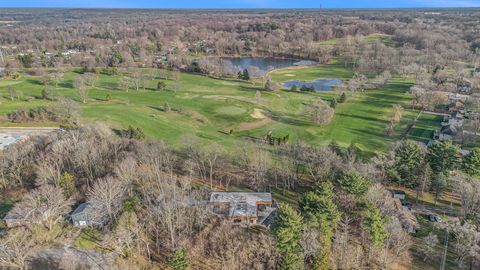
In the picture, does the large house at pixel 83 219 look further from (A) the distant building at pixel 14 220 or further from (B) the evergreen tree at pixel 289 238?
(B) the evergreen tree at pixel 289 238

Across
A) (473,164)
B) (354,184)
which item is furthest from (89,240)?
(473,164)

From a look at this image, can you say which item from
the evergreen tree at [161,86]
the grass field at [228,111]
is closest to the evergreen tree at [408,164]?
the grass field at [228,111]

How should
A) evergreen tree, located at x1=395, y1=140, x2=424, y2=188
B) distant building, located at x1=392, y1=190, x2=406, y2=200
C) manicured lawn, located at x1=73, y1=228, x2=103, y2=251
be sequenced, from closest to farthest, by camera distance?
manicured lawn, located at x1=73, y1=228, x2=103, y2=251 → distant building, located at x1=392, y1=190, x2=406, y2=200 → evergreen tree, located at x1=395, y1=140, x2=424, y2=188

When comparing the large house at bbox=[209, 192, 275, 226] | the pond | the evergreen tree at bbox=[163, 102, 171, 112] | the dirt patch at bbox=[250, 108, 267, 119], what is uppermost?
the pond

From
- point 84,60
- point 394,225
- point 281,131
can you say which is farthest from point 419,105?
point 84,60

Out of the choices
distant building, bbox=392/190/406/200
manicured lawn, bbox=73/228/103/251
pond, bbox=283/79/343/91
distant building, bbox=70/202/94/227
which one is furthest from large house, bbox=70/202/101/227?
pond, bbox=283/79/343/91

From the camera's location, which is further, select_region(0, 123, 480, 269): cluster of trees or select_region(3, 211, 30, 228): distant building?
select_region(3, 211, 30, 228): distant building

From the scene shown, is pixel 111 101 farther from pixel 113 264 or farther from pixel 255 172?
pixel 113 264

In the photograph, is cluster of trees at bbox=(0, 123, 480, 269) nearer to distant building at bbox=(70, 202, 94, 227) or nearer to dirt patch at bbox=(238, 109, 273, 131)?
distant building at bbox=(70, 202, 94, 227)
